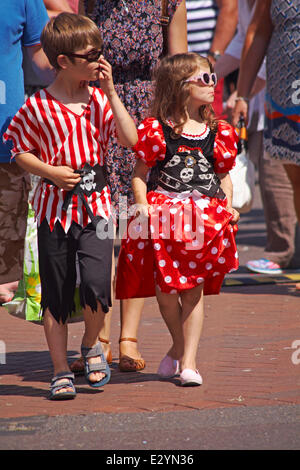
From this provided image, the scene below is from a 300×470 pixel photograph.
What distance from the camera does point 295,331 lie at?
218 inches

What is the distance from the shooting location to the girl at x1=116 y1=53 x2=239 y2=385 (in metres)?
4.51

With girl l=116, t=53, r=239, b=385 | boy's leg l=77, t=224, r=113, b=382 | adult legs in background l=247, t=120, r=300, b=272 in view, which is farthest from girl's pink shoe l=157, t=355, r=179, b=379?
adult legs in background l=247, t=120, r=300, b=272

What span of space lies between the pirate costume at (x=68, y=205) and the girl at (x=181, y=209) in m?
0.24

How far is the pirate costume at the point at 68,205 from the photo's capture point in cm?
430

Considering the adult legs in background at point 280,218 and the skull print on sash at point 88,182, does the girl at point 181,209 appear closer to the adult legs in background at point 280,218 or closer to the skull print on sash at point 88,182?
the skull print on sash at point 88,182

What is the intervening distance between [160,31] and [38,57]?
24.4 inches

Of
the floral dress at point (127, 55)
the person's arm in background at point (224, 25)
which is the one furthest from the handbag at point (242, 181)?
the floral dress at point (127, 55)

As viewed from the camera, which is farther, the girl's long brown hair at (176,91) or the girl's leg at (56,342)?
the girl's long brown hair at (176,91)

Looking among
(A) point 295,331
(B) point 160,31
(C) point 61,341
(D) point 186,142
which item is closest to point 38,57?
(B) point 160,31

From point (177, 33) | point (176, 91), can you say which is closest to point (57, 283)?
point (176, 91)

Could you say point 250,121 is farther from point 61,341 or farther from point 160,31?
point 61,341

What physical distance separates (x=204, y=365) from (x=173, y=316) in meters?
0.37

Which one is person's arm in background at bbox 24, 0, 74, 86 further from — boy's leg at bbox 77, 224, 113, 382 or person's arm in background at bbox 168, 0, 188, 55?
boy's leg at bbox 77, 224, 113, 382
